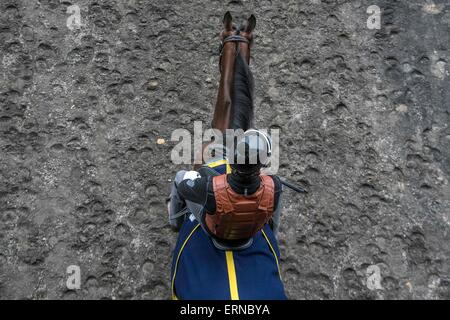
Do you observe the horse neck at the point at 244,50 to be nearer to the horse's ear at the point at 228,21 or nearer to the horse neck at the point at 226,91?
the horse neck at the point at 226,91

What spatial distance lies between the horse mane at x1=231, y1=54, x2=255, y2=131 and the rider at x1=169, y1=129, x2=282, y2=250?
40cm

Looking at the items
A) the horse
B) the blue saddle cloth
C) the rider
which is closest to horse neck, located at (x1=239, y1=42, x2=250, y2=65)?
the horse

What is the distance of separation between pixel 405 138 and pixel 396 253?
33.3 inches

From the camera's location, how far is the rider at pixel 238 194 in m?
2.16

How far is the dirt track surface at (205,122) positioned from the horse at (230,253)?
0.70 meters

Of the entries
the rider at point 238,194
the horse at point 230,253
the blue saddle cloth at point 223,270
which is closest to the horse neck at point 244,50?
the horse at point 230,253

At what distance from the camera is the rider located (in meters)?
2.16

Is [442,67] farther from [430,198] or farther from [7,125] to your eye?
[7,125]

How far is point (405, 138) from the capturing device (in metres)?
3.70

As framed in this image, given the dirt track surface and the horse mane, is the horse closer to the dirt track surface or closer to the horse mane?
the horse mane

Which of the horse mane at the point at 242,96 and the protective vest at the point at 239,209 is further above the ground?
the horse mane at the point at 242,96

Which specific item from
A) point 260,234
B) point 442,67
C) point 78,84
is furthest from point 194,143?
point 442,67

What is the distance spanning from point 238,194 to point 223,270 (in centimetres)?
37

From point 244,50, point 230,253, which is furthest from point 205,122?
point 230,253
